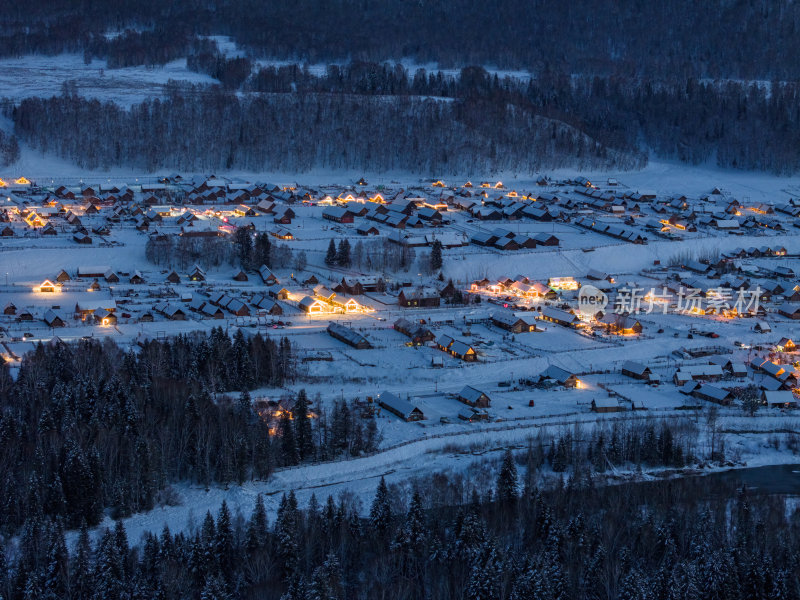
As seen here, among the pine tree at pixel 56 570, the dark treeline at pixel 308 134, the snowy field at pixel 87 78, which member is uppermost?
the snowy field at pixel 87 78

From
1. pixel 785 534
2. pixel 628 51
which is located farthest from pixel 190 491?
pixel 628 51

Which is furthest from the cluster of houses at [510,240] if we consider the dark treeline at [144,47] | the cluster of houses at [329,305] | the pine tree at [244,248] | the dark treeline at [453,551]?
the dark treeline at [144,47]

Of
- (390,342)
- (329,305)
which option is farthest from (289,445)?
(329,305)

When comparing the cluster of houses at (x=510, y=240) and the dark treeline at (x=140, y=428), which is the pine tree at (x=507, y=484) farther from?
the cluster of houses at (x=510, y=240)

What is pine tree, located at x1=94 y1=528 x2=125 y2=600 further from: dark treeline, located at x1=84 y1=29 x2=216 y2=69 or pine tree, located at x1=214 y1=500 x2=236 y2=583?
dark treeline, located at x1=84 y1=29 x2=216 y2=69

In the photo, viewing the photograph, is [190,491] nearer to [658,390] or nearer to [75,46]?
[658,390]

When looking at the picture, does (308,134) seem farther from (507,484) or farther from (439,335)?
(507,484)

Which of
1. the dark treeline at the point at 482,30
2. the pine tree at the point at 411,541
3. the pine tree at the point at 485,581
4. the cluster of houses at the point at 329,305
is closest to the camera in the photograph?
the pine tree at the point at 485,581
